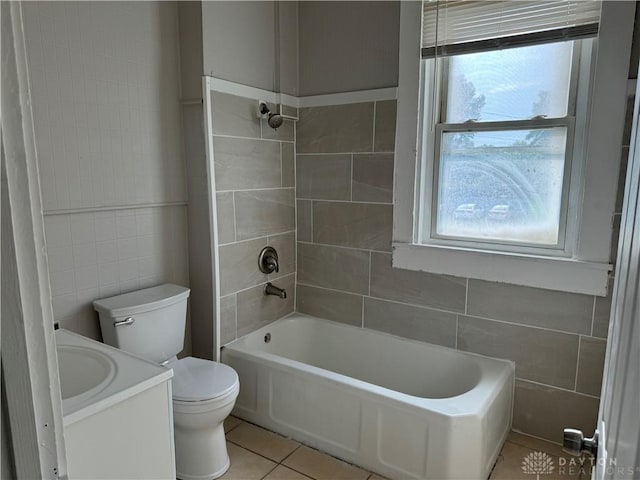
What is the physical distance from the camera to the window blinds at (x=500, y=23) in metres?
2.06

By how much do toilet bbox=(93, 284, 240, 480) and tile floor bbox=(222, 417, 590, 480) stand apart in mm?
122

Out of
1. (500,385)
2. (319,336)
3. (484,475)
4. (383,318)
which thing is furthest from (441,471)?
(319,336)

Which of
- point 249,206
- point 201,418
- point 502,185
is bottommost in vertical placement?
point 201,418

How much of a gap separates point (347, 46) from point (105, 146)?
1.48 meters

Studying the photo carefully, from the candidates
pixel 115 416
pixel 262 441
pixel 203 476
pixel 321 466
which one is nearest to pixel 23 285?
pixel 115 416

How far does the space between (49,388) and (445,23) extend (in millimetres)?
2488

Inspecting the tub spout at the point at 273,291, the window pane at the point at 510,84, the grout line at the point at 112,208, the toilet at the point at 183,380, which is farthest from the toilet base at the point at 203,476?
the window pane at the point at 510,84

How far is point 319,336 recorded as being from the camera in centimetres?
298

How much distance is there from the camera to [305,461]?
2205mm

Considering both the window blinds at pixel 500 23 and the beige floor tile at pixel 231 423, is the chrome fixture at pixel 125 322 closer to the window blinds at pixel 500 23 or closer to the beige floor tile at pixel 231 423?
the beige floor tile at pixel 231 423

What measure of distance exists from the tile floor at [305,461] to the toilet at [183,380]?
12cm

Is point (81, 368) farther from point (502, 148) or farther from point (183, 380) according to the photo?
point (502, 148)

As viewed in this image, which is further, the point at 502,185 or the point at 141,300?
the point at 502,185

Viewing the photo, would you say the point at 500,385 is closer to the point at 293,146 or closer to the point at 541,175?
the point at 541,175
